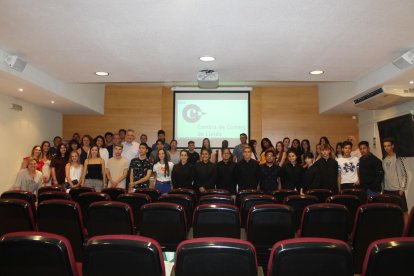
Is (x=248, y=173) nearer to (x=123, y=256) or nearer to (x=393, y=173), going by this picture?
(x=393, y=173)

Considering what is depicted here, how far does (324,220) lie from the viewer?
Result: 3131 mm

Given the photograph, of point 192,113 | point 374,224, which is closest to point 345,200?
point 374,224

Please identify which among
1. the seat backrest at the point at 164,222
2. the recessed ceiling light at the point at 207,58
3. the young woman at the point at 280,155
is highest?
the recessed ceiling light at the point at 207,58

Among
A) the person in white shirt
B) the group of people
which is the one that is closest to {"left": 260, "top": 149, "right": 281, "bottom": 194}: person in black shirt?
the group of people

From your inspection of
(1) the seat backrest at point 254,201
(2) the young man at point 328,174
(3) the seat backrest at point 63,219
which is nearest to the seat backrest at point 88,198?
(3) the seat backrest at point 63,219

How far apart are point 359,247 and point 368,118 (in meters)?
6.81

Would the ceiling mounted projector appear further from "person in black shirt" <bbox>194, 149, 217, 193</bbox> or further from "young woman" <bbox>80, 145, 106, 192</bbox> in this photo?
"young woman" <bbox>80, 145, 106, 192</bbox>

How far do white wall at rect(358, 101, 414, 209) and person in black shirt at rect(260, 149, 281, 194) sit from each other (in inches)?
129

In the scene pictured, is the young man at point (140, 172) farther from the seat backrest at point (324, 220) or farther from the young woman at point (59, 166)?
the seat backrest at point (324, 220)

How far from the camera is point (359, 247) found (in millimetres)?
3176

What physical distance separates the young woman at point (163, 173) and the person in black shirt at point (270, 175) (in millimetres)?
1717

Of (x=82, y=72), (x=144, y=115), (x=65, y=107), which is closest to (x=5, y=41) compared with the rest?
(x=82, y=72)

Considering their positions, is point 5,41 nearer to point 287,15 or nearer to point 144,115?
point 287,15

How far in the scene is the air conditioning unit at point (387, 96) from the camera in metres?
6.31
